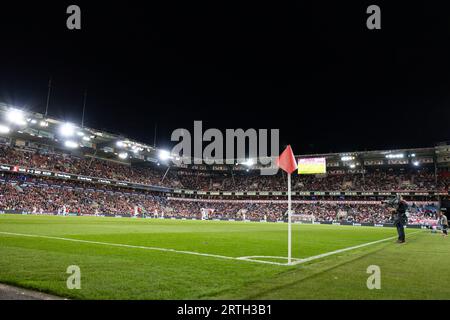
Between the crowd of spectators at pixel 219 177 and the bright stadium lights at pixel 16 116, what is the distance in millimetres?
6948

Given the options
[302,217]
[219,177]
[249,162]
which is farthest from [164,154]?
[302,217]

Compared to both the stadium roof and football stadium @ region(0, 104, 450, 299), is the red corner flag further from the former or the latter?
the stadium roof

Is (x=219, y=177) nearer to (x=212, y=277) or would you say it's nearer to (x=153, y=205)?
(x=153, y=205)

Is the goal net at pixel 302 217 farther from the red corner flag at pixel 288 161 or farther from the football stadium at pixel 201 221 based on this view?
the red corner flag at pixel 288 161

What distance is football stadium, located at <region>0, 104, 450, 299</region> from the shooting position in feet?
19.2

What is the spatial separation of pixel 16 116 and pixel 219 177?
178 feet

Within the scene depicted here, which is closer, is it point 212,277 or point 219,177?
point 212,277

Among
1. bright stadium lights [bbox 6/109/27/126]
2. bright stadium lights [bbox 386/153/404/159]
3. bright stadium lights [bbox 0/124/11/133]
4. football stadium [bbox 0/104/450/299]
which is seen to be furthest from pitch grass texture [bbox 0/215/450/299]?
bright stadium lights [bbox 386/153/404/159]

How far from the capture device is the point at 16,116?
50094mm

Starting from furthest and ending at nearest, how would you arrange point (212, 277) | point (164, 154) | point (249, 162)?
point (249, 162), point (164, 154), point (212, 277)

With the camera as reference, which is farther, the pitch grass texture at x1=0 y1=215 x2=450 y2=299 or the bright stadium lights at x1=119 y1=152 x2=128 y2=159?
the bright stadium lights at x1=119 y1=152 x2=128 y2=159

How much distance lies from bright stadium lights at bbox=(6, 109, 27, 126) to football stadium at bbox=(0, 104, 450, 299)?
0.66 feet
